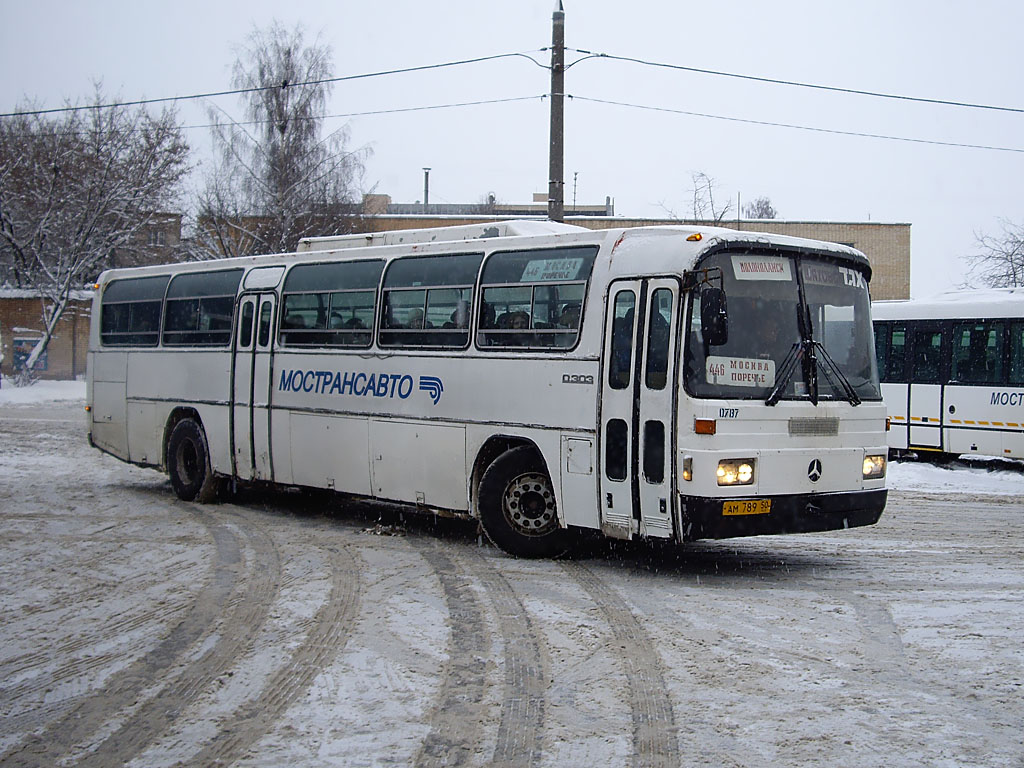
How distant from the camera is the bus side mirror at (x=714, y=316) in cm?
852

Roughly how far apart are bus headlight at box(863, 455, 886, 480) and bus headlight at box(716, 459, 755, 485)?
4.35 ft

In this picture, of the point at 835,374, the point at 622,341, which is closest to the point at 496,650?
the point at 622,341

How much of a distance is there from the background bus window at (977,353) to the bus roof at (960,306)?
0.26 m

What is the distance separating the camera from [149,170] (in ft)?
142

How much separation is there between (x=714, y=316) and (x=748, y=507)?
1.53m

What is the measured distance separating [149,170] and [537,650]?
1582 inches

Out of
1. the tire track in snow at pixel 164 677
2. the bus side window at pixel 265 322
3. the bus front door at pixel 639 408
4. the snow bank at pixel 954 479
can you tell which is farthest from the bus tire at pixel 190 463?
the snow bank at pixel 954 479

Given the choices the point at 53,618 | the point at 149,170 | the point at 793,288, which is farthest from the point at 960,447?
the point at 149,170

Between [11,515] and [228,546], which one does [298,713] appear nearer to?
→ [228,546]

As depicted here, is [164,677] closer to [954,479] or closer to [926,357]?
[954,479]

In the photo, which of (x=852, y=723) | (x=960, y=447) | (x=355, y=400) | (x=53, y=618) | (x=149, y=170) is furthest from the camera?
(x=149, y=170)

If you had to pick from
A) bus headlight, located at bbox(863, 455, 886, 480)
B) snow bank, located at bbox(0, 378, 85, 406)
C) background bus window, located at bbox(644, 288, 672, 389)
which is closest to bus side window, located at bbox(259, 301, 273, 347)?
background bus window, located at bbox(644, 288, 672, 389)

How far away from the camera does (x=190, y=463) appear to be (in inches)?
585

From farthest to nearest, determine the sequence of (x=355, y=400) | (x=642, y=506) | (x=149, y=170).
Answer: (x=149, y=170) → (x=355, y=400) → (x=642, y=506)
